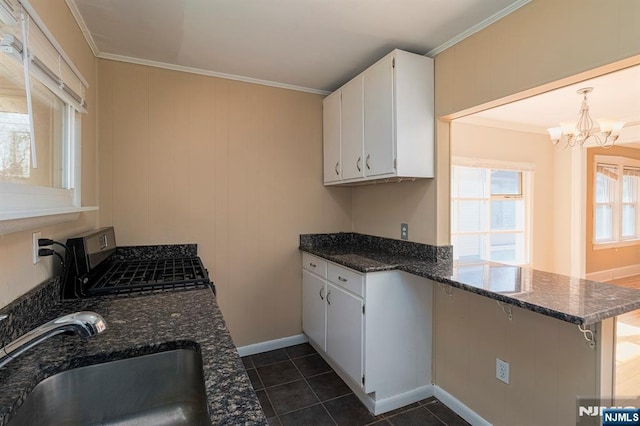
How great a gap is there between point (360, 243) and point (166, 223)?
1.69 meters

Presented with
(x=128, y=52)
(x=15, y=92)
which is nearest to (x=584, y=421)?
(x=15, y=92)

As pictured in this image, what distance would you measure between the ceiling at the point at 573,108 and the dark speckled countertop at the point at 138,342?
275 centimetres

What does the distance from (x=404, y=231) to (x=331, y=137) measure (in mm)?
1064

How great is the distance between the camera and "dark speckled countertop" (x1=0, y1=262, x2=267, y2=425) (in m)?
0.72

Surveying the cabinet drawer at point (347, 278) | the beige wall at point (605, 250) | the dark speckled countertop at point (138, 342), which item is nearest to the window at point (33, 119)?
the dark speckled countertop at point (138, 342)

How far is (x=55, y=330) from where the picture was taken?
0.73 meters

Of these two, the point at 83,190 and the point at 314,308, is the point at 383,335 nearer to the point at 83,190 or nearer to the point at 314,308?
the point at 314,308

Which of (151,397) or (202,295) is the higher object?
(202,295)

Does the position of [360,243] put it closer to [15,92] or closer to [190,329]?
[190,329]

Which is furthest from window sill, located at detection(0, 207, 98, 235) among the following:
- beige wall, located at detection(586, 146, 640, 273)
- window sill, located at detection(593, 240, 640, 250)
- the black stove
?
window sill, located at detection(593, 240, 640, 250)

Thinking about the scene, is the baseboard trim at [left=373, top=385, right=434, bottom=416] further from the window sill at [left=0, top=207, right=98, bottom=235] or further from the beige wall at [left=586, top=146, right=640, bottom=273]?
the beige wall at [left=586, top=146, right=640, bottom=273]

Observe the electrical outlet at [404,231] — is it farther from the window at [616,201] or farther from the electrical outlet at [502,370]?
the window at [616,201]

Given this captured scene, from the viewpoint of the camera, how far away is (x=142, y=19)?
1861 millimetres

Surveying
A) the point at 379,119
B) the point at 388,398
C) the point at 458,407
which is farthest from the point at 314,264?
the point at 458,407
